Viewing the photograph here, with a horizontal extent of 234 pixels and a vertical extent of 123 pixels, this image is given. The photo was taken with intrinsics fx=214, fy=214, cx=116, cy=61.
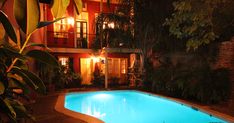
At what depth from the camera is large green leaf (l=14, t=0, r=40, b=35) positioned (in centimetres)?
163

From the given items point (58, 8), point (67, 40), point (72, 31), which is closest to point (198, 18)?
point (58, 8)

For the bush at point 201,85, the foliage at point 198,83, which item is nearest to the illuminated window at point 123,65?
the foliage at point 198,83

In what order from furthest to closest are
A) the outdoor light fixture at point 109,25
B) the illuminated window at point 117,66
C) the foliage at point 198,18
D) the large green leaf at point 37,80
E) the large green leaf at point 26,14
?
the illuminated window at point 117,66 < the outdoor light fixture at point 109,25 < the foliage at point 198,18 < the large green leaf at point 37,80 < the large green leaf at point 26,14

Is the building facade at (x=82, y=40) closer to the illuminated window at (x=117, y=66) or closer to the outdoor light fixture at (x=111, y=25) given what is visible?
the illuminated window at (x=117, y=66)

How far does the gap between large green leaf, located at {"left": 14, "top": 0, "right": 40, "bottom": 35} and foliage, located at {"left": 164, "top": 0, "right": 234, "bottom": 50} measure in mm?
7875

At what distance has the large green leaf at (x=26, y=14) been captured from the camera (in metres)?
1.63

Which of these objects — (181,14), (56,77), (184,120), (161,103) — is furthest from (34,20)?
(56,77)

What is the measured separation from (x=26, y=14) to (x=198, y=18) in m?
8.37

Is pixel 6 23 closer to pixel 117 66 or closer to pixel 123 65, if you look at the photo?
pixel 117 66

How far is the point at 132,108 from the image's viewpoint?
35.4 feet

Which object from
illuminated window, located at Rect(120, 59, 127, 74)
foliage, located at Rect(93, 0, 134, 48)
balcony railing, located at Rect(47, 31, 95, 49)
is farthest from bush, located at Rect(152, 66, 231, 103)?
balcony railing, located at Rect(47, 31, 95, 49)

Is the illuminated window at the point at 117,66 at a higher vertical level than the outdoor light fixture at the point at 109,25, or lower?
lower

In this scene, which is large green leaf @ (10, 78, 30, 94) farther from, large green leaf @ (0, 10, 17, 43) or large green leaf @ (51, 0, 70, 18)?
large green leaf @ (51, 0, 70, 18)

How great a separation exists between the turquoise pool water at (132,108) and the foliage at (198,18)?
2.94m
